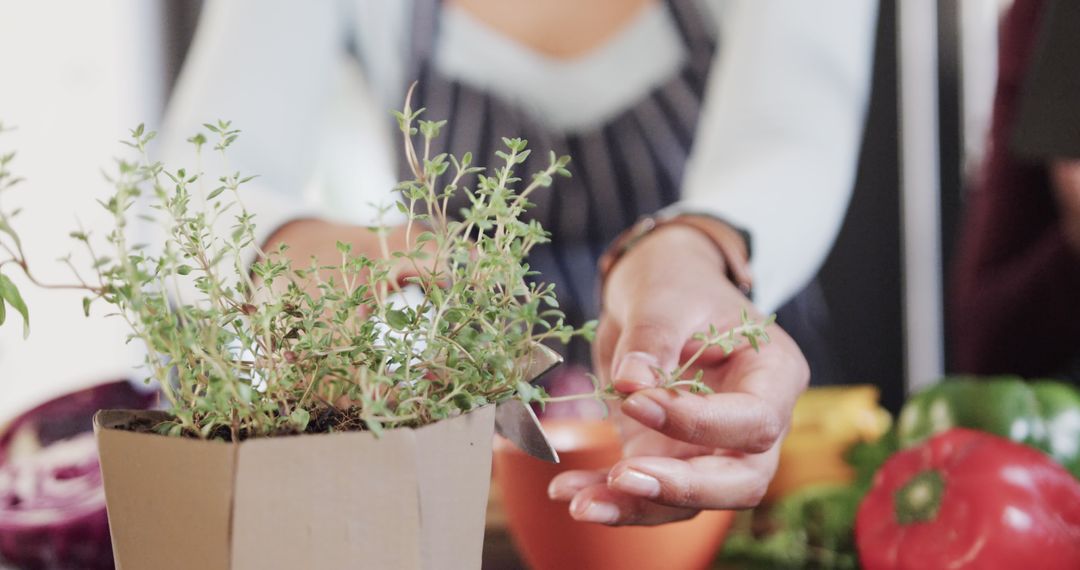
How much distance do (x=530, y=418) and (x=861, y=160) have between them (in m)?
1.90

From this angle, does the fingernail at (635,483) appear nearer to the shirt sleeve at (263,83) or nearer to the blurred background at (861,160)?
the shirt sleeve at (263,83)

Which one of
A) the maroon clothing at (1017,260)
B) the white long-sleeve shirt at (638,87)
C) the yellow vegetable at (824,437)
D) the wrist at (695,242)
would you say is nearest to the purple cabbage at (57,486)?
the white long-sleeve shirt at (638,87)

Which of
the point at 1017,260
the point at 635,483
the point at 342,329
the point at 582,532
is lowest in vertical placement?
the point at 1017,260

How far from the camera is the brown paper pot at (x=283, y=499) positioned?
0.98 ft

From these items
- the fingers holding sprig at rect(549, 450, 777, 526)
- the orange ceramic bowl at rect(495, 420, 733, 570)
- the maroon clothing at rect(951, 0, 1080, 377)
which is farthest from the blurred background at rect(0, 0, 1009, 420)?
the fingers holding sprig at rect(549, 450, 777, 526)

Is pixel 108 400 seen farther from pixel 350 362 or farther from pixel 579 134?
pixel 579 134

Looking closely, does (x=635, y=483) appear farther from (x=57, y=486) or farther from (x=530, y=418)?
(x=57, y=486)

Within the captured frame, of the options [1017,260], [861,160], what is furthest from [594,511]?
[861,160]

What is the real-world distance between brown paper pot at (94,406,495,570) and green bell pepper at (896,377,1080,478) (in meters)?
0.76

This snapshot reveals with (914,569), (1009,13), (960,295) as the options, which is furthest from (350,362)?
Answer: (960,295)

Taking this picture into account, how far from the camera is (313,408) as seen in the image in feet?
1.23

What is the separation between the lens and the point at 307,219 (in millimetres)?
617

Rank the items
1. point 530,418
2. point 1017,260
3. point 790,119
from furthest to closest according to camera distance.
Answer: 1. point 1017,260
2. point 790,119
3. point 530,418

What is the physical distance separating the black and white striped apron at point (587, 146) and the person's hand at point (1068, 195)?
57 centimetres
